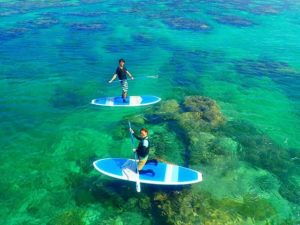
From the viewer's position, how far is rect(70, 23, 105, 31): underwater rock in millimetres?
44681

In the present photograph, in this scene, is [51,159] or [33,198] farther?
[51,159]

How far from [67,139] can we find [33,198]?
5.62 metres

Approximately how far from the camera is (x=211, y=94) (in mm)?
29156

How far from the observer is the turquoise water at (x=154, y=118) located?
54.9 feet

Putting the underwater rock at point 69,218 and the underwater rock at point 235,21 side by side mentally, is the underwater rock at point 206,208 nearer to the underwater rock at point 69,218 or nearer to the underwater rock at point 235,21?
the underwater rock at point 69,218

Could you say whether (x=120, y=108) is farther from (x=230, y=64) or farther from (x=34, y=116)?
(x=230, y=64)

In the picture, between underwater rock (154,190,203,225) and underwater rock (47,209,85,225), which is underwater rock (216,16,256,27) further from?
underwater rock (47,209,85,225)

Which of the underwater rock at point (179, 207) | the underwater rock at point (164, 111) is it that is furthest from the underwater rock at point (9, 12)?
the underwater rock at point (179, 207)

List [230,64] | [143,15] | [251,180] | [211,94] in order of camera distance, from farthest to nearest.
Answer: [143,15] → [230,64] → [211,94] → [251,180]

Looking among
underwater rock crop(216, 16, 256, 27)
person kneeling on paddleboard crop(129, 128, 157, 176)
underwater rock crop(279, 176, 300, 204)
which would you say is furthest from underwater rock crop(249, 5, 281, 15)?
person kneeling on paddleboard crop(129, 128, 157, 176)

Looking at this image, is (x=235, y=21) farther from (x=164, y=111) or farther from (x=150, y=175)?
(x=150, y=175)

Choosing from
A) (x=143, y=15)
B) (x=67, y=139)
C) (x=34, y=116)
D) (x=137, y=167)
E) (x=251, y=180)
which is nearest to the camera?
(x=137, y=167)

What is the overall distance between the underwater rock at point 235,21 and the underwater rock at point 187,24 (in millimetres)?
3491

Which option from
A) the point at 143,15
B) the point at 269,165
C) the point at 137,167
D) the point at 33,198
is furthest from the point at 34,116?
the point at 143,15
